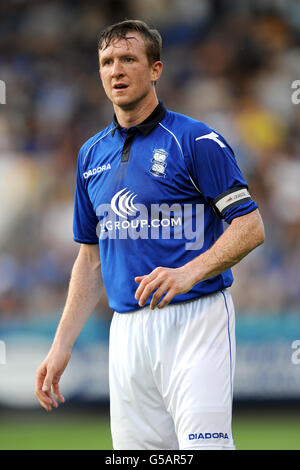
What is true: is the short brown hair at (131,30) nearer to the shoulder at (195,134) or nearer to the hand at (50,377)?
the shoulder at (195,134)

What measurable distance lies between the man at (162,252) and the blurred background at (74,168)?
342cm

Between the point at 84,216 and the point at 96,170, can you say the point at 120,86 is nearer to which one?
the point at 96,170

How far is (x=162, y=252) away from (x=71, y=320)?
0.64m

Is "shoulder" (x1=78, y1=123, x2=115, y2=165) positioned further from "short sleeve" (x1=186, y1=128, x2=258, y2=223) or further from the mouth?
"short sleeve" (x1=186, y1=128, x2=258, y2=223)

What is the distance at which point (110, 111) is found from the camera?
31.0 feet

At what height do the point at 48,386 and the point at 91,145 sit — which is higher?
the point at 91,145

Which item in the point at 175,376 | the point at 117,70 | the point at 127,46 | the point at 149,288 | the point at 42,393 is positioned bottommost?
the point at 42,393

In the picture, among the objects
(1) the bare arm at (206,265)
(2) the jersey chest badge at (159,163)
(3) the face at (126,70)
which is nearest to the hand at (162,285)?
(1) the bare arm at (206,265)

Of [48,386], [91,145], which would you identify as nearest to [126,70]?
[91,145]

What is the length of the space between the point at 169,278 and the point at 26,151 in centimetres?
668

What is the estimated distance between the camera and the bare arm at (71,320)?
336cm

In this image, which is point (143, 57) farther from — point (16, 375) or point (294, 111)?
point (294, 111)

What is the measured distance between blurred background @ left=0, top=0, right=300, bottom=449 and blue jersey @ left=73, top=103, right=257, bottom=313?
362 cm

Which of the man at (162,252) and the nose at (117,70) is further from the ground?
the nose at (117,70)
